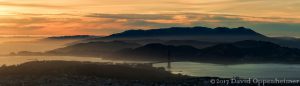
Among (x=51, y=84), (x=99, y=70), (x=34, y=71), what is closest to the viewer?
(x=51, y=84)

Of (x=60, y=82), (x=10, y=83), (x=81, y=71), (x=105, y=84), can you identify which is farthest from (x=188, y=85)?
(x=81, y=71)

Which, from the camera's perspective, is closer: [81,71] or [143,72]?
[81,71]

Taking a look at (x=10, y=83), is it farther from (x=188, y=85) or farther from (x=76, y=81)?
(x=188, y=85)

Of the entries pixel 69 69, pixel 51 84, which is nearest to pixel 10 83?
pixel 51 84

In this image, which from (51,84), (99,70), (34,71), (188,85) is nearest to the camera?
(51,84)

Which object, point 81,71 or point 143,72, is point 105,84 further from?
point 143,72

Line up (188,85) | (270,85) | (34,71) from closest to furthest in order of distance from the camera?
(188,85) < (270,85) < (34,71)

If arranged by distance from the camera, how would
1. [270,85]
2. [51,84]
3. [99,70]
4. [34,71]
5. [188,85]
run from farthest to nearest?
[99,70]
[34,71]
[270,85]
[188,85]
[51,84]

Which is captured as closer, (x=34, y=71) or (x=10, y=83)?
(x=10, y=83)

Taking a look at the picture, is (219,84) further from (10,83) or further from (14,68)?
(14,68)
